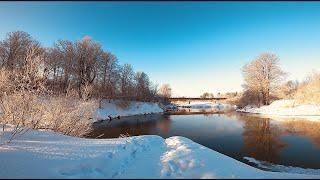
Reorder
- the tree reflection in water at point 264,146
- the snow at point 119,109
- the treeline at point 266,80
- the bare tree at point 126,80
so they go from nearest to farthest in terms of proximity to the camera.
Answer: the tree reflection in water at point 264,146 < the snow at point 119,109 < the treeline at point 266,80 < the bare tree at point 126,80

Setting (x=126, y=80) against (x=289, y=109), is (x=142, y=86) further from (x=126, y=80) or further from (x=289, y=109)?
(x=289, y=109)

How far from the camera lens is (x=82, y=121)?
18.7 m

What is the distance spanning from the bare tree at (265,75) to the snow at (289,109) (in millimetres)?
4748

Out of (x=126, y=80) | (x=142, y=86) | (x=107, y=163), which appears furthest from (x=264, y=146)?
(x=142, y=86)

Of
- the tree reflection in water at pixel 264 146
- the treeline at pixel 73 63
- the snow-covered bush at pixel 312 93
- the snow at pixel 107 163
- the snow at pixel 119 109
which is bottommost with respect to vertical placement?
the tree reflection in water at pixel 264 146

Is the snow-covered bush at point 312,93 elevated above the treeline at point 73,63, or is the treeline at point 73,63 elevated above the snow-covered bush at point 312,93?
the treeline at point 73,63

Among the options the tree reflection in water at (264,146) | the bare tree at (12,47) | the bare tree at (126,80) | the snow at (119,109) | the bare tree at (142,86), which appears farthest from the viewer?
the bare tree at (142,86)

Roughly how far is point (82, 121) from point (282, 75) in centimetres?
4786

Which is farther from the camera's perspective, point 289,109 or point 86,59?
point 86,59

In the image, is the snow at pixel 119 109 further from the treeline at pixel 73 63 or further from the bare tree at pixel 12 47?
the bare tree at pixel 12 47

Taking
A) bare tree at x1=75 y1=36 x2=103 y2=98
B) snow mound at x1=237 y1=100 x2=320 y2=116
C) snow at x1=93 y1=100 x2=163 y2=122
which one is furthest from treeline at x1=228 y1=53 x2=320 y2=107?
bare tree at x1=75 y1=36 x2=103 y2=98

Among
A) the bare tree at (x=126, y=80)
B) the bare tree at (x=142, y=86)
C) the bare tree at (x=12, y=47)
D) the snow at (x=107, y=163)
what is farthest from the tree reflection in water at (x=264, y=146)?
the bare tree at (x=142, y=86)

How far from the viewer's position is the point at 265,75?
2256 inches

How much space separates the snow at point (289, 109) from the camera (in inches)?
1673
